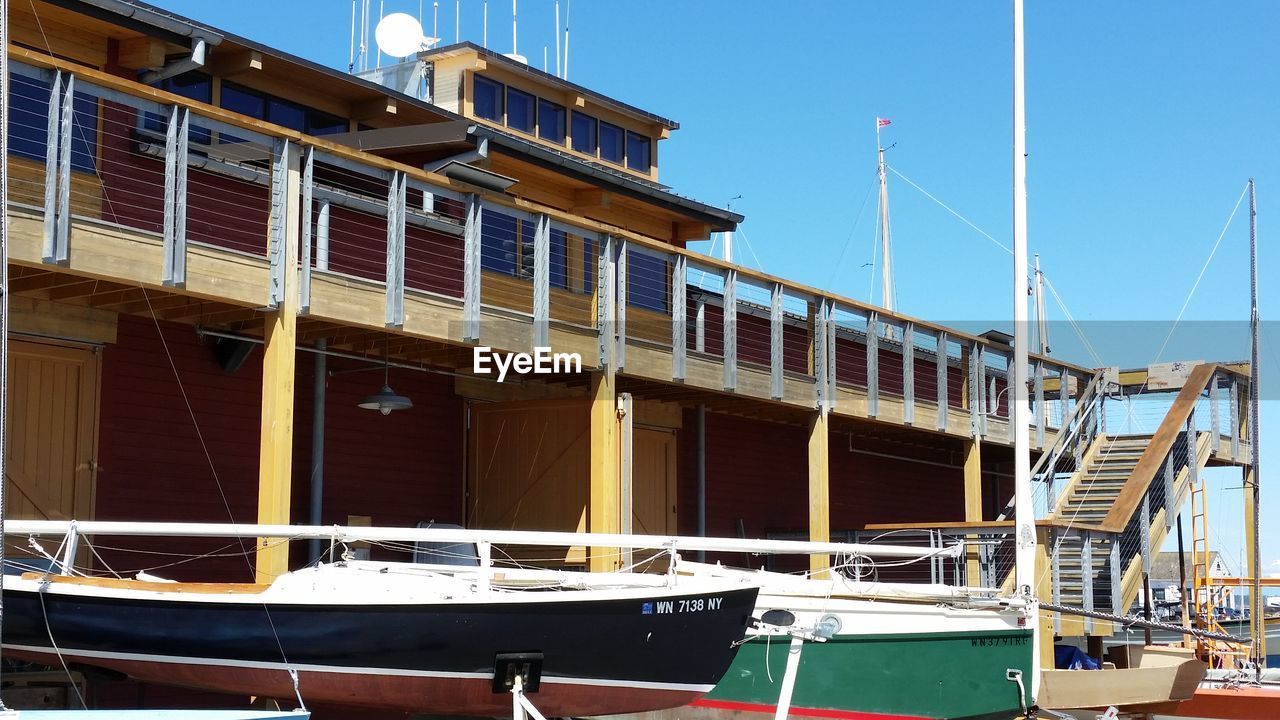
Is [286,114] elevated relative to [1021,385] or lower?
elevated

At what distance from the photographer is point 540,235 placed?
45.9ft

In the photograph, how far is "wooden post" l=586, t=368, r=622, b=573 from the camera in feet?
46.1

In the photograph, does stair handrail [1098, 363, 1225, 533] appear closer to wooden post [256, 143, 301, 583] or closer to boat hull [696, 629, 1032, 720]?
boat hull [696, 629, 1032, 720]

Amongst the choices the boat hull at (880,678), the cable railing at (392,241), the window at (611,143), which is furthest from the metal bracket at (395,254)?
the window at (611,143)

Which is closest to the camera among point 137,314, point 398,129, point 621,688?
point 621,688

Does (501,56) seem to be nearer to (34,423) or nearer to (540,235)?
(540,235)

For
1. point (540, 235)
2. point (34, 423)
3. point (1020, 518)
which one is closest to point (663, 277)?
point (540, 235)

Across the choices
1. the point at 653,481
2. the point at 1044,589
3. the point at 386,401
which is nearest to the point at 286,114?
the point at 386,401

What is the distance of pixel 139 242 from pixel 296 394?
4321 mm

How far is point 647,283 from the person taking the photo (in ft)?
65.2

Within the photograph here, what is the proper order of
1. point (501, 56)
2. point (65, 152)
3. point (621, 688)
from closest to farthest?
point (621, 688) < point (65, 152) < point (501, 56)

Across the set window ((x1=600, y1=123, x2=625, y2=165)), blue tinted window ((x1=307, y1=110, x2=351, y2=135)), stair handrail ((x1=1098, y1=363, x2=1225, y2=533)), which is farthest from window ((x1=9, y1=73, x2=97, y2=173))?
stair handrail ((x1=1098, y1=363, x2=1225, y2=533))

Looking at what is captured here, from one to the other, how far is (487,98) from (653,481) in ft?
24.8

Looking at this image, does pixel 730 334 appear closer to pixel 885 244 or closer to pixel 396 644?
pixel 396 644
